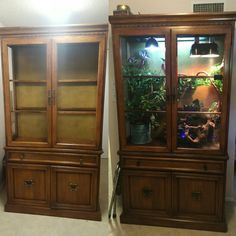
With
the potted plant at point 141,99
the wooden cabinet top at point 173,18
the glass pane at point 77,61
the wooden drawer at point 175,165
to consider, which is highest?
the wooden cabinet top at point 173,18

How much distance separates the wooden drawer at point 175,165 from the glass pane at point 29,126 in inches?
30.1

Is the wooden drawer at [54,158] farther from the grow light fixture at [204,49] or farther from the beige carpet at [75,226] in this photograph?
the grow light fixture at [204,49]

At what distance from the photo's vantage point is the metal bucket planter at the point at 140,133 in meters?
2.38

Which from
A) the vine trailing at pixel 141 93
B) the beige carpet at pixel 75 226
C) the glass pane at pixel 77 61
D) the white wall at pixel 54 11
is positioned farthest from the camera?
the vine trailing at pixel 141 93

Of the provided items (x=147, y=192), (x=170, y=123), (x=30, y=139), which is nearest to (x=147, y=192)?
(x=147, y=192)

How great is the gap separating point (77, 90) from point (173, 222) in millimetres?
1366

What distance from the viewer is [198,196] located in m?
2.32

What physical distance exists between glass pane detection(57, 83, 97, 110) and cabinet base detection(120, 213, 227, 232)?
1.01 meters

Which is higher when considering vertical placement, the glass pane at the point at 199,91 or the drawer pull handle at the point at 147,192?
the glass pane at the point at 199,91

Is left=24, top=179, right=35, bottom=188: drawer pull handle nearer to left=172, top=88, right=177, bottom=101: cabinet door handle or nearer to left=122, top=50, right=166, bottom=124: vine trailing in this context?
left=122, top=50, right=166, bottom=124: vine trailing

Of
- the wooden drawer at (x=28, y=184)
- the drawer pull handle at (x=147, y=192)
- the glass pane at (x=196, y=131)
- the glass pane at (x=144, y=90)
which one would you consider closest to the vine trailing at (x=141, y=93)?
the glass pane at (x=144, y=90)

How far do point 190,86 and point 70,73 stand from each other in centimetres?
101

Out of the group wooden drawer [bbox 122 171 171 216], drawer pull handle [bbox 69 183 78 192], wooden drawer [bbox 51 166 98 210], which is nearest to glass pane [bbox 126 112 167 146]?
wooden drawer [bbox 122 171 171 216]

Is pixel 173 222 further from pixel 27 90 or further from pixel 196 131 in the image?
pixel 27 90
